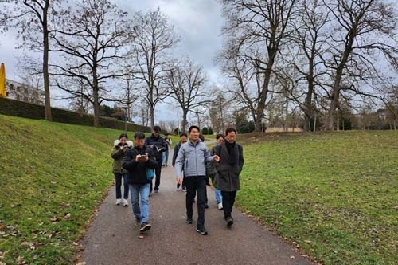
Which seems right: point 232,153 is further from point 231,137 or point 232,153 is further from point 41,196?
point 41,196

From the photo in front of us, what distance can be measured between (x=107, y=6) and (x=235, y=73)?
44.5 ft

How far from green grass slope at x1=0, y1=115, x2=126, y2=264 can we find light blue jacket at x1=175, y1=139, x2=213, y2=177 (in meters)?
2.24

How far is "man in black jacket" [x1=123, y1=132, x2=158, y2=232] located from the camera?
6.17 metres

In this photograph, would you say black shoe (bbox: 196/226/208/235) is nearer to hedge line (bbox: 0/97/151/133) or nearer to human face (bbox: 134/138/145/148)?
human face (bbox: 134/138/145/148)

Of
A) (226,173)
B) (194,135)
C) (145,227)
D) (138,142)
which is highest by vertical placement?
(194,135)

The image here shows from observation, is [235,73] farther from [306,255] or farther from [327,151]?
[306,255]

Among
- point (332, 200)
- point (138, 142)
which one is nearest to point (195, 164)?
point (138, 142)

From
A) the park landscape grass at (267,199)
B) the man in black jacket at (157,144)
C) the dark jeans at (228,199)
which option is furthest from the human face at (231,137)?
the man in black jacket at (157,144)

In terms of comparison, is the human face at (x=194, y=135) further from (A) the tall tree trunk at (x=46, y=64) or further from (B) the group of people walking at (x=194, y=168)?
(A) the tall tree trunk at (x=46, y=64)

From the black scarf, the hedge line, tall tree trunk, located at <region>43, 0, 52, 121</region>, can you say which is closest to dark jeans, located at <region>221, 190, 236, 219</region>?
the black scarf

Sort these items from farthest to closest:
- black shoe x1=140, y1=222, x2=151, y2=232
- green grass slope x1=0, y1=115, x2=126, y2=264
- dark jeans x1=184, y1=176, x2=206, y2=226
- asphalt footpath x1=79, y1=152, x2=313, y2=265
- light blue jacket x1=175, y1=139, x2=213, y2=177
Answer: light blue jacket x1=175, y1=139, x2=213, y2=177 → dark jeans x1=184, y1=176, x2=206, y2=226 → black shoe x1=140, y1=222, x2=151, y2=232 → green grass slope x1=0, y1=115, x2=126, y2=264 → asphalt footpath x1=79, y1=152, x2=313, y2=265

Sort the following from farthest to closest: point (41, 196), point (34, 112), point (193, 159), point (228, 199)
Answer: point (34, 112) → point (41, 196) → point (228, 199) → point (193, 159)

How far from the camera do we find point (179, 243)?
551 cm

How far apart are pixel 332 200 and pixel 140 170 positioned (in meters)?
5.36
